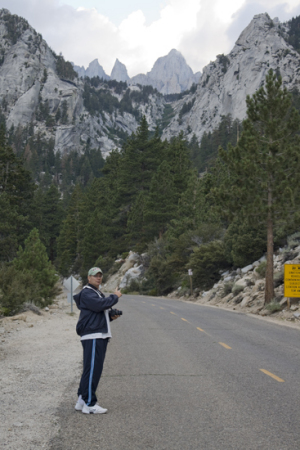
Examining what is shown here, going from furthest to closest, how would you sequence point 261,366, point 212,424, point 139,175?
point 139,175 < point 261,366 < point 212,424

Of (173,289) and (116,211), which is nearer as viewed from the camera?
(173,289)

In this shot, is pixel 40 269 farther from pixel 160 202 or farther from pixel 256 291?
pixel 160 202

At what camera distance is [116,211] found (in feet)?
215

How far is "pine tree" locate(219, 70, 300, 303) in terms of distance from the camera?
21.3m

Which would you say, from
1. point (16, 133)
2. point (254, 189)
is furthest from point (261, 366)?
point (16, 133)

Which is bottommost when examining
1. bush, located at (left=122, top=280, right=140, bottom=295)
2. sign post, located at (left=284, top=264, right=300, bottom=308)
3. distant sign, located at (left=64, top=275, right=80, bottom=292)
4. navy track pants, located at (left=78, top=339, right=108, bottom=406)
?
bush, located at (left=122, top=280, right=140, bottom=295)

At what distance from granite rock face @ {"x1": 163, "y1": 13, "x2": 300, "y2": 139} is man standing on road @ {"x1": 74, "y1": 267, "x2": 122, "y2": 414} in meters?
138

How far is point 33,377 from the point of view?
7.27 metres

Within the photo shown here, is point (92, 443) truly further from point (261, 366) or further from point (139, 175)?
point (139, 175)

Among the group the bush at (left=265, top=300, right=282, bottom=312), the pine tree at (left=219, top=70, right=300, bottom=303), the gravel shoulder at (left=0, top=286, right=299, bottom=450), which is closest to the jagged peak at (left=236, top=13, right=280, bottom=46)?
the pine tree at (left=219, top=70, right=300, bottom=303)

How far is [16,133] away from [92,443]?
18431 centimetres

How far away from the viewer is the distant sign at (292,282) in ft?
62.0

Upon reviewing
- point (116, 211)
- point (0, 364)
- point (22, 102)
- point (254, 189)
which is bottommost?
point (0, 364)

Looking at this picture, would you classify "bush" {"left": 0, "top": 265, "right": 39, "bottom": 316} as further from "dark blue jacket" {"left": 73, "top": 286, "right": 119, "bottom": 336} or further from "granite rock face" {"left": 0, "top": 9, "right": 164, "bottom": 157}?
"granite rock face" {"left": 0, "top": 9, "right": 164, "bottom": 157}
